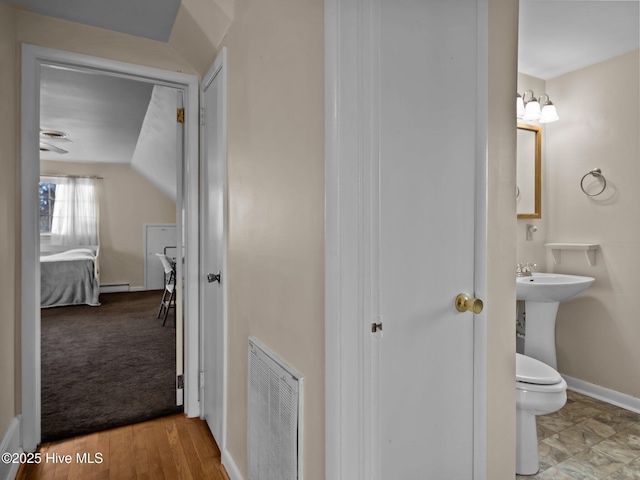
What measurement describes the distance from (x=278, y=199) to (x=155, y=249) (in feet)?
22.7

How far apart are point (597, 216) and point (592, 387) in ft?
3.77

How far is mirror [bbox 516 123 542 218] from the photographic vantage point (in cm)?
279

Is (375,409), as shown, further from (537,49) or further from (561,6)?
(537,49)

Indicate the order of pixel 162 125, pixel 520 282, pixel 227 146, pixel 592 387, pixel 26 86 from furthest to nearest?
pixel 162 125 < pixel 592 387 < pixel 520 282 < pixel 26 86 < pixel 227 146

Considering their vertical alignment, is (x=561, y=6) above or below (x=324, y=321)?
above

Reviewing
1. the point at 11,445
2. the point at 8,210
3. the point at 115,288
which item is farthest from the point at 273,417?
the point at 115,288

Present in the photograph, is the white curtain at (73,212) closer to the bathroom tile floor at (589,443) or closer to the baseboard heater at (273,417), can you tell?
the baseboard heater at (273,417)

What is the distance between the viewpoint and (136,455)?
1.97 m

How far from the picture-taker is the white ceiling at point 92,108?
3045mm

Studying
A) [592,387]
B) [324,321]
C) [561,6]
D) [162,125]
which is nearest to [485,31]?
[324,321]

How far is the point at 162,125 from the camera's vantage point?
3916 mm

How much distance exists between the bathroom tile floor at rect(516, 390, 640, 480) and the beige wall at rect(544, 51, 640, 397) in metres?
0.27

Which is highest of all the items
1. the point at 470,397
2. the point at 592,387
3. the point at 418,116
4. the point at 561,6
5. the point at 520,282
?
the point at 561,6

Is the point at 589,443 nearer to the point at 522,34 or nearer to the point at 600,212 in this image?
the point at 600,212
